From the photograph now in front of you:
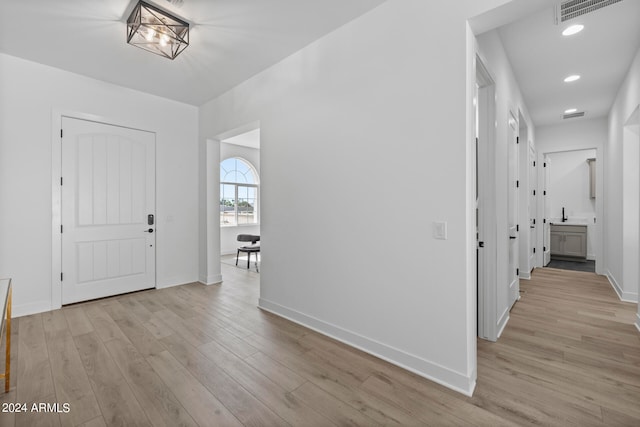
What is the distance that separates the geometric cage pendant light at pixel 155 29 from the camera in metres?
2.35

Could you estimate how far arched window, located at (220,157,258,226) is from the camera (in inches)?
305

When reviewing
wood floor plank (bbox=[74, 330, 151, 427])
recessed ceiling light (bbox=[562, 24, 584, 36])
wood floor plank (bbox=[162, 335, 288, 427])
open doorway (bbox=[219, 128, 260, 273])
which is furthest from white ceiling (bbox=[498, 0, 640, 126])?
open doorway (bbox=[219, 128, 260, 273])

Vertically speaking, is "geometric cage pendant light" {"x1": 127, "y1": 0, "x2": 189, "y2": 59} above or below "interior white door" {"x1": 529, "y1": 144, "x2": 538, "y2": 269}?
above

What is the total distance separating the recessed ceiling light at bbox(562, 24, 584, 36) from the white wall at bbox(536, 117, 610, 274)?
3.34 meters

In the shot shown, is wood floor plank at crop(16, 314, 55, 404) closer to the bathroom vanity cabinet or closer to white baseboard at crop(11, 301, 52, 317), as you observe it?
white baseboard at crop(11, 301, 52, 317)

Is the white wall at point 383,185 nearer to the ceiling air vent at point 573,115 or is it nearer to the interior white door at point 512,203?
the interior white door at point 512,203

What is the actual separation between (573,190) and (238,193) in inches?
329

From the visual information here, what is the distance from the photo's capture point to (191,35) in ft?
9.05

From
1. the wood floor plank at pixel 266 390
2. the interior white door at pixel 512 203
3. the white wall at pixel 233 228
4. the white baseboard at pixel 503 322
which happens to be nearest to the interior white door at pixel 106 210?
the wood floor plank at pixel 266 390

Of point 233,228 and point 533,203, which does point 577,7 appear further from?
point 233,228

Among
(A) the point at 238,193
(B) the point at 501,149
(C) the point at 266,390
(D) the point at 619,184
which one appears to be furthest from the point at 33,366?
(D) the point at 619,184

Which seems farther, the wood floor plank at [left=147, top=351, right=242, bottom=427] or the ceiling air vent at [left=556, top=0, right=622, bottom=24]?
the ceiling air vent at [left=556, top=0, right=622, bottom=24]

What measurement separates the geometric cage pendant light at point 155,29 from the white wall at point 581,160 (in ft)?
20.9

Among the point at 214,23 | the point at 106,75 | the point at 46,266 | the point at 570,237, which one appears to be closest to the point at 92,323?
the point at 46,266
